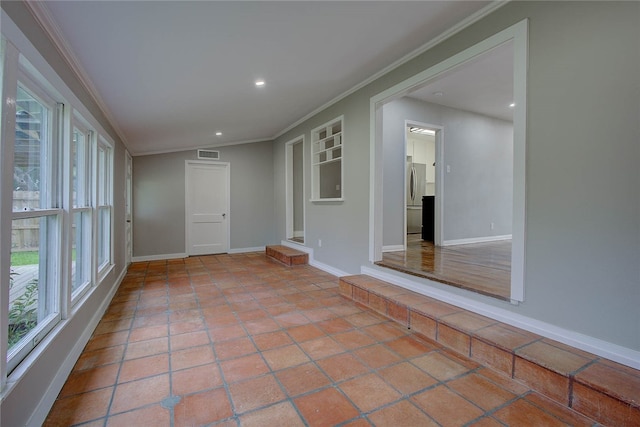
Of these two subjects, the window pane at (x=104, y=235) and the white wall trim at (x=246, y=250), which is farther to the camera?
the white wall trim at (x=246, y=250)

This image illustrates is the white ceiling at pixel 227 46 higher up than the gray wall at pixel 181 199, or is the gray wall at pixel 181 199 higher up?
the white ceiling at pixel 227 46

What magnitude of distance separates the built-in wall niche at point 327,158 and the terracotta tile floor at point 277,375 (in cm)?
220

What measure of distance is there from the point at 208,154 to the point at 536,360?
6.31 m

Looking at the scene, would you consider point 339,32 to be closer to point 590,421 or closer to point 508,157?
point 590,421

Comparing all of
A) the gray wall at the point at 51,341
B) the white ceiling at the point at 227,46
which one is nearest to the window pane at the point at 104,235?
the gray wall at the point at 51,341

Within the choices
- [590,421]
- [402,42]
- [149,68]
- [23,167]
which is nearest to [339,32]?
[402,42]

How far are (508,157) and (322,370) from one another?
231 inches

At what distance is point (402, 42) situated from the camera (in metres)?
2.70

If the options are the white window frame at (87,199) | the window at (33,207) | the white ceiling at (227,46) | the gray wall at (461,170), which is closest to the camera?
the window at (33,207)

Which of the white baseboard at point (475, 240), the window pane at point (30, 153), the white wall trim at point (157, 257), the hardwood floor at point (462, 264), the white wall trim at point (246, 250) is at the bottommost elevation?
the white wall trim at point (157, 257)

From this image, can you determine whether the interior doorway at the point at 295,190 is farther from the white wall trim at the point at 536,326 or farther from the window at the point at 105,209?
the white wall trim at the point at 536,326

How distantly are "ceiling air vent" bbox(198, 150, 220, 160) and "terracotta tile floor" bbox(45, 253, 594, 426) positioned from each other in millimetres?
3834

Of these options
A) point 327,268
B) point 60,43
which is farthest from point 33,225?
point 327,268

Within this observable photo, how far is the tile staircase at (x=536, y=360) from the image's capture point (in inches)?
57.4
